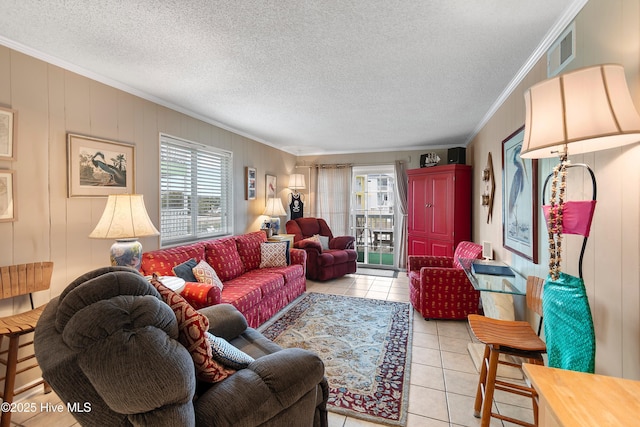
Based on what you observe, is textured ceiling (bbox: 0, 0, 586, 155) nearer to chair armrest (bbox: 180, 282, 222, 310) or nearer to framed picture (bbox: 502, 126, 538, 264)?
framed picture (bbox: 502, 126, 538, 264)

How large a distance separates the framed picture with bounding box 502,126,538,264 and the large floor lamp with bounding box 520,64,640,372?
1040mm

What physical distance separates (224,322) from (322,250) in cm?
334

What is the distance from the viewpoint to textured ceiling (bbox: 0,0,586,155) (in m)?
1.65

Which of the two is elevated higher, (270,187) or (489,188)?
(270,187)

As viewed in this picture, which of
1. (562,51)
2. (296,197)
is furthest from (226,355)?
(296,197)

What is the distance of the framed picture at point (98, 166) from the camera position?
91.7 inches

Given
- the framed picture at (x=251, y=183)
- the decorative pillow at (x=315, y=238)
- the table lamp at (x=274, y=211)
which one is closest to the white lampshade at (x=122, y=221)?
the framed picture at (x=251, y=183)

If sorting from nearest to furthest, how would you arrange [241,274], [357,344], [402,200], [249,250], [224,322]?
[224,322] < [357,344] < [241,274] < [249,250] < [402,200]

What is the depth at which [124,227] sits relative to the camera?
2.13m

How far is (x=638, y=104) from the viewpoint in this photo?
113cm

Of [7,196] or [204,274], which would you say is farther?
[204,274]

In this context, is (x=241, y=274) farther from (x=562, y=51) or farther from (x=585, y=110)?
(x=562, y=51)

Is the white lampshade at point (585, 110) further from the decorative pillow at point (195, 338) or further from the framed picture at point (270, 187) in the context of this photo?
the framed picture at point (270, 187)

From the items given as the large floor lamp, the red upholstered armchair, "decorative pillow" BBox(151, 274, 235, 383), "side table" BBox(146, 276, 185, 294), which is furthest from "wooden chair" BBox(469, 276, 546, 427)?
"side table" BBox(146, 276, 185, 294)
